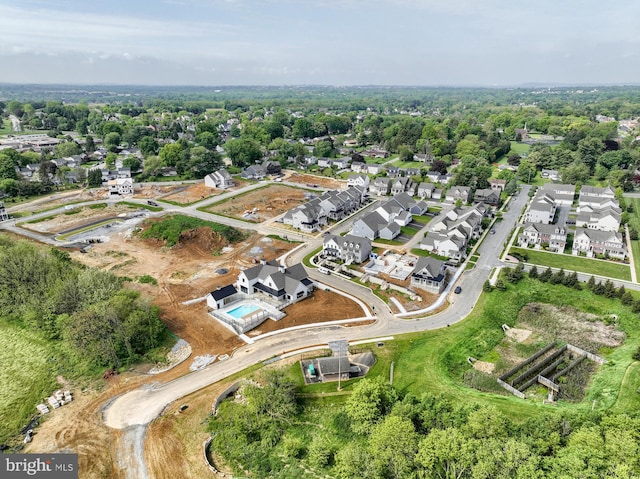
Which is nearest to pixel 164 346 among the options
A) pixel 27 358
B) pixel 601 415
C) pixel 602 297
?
pixel 27 358

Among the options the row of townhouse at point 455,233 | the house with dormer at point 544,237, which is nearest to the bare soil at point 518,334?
the row of townhouse at point 455,233

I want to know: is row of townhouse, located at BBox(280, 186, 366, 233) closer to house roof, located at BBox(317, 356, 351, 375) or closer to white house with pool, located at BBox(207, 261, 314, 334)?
white house with pool, located at BBox(207, 261, 314, 334)

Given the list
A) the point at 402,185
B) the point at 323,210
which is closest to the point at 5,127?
the point at 323,210

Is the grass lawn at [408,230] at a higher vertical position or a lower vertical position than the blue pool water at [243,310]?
higher

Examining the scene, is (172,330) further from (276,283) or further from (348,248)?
(348,248)

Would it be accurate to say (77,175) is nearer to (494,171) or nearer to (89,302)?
(89,302)

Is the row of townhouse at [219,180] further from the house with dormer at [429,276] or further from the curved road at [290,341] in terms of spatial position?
the house with dormer at [429,276]
